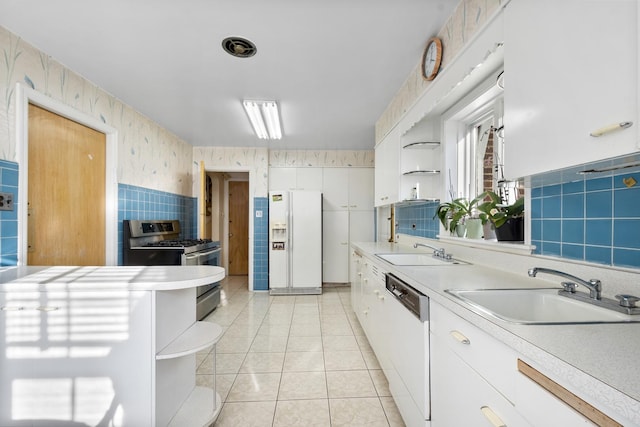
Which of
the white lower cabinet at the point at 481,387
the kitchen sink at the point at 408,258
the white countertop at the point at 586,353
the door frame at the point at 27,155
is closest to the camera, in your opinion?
the white countertop at the point at 586,353

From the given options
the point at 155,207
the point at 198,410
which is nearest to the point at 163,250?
the point at 155,207

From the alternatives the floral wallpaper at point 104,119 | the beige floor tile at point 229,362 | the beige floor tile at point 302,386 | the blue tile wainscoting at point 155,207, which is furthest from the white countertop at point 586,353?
the blue tile wainscoting at point 155,207

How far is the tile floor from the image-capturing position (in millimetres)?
1694

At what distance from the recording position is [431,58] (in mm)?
1867

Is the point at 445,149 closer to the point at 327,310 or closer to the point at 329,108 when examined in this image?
the point at 329,108

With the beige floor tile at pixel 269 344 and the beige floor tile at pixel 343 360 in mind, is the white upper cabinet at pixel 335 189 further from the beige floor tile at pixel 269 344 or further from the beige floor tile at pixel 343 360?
the beige floor tile at pixel 343 360

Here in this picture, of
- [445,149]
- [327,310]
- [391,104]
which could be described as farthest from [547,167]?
[327,310]

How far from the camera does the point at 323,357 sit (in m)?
2.39

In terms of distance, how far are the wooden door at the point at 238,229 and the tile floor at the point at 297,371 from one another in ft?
7.91

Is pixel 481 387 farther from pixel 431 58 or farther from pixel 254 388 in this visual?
pixel 431 58

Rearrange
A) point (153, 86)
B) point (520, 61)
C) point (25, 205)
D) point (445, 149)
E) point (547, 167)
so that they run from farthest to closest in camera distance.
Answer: point (153, 86) < point (445, 149) < point (25, 205) < point (520, 61) < point (547, 167)

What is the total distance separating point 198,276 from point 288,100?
205 centimetres

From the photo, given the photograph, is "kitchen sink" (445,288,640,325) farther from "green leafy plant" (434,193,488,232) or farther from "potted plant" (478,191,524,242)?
"green leafy plant" (434,193,488,232)

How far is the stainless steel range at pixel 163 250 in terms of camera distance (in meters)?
2.85
